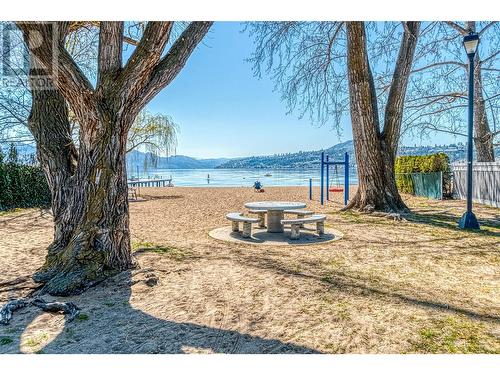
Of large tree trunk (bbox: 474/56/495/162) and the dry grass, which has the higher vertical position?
large tree trunk (bbox: 474/56/495/162)

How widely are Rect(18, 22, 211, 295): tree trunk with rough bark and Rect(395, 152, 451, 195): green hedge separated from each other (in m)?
10.5

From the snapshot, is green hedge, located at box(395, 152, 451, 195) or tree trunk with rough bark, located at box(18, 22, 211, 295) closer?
tree trunk with rough bark, located at box(18, 22, 211, 295)

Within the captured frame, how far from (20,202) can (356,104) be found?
10.1 metres

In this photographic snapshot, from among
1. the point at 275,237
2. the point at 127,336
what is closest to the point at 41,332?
the point at 127,336

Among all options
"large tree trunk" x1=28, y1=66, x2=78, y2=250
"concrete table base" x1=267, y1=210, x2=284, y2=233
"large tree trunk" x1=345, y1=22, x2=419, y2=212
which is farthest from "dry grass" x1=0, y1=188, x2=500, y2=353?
"large tree trunk" x1=345, y1=22, x2=419, y2=212

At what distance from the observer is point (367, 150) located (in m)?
8.81

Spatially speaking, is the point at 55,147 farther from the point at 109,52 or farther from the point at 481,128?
the point at 481,128

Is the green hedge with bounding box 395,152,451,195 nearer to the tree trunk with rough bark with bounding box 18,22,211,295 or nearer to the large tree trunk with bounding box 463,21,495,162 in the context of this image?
the large tree trunk with bounding box 463,21,495,162

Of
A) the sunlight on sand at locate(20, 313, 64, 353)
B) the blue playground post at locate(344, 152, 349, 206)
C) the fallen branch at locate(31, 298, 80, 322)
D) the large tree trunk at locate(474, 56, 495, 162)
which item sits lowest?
the sunlight on sand at locate(20, 313, 64, 353)

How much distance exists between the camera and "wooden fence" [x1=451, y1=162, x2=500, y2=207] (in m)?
9.34

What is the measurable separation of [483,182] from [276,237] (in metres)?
7.27

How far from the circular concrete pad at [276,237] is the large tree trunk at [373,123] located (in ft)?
8.51

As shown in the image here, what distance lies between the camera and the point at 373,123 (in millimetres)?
8773
